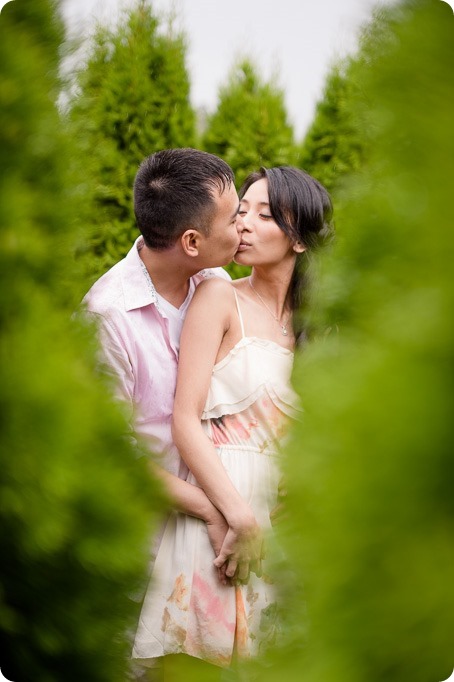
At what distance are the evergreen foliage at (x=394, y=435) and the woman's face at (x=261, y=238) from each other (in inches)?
89.5

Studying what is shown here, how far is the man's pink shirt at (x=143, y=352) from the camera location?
105 inches

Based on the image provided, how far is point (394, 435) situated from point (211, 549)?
220 cm

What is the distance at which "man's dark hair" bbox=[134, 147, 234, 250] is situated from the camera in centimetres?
297

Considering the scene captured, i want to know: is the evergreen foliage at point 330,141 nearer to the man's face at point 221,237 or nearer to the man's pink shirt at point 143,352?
the man's face at point 221,237

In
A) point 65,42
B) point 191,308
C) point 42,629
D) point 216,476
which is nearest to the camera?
point 42,629

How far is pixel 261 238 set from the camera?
295 cm

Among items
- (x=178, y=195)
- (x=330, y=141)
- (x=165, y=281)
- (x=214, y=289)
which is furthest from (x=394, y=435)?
(x=330, y=141)

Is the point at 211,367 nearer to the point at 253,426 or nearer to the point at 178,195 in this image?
the point at 253,426

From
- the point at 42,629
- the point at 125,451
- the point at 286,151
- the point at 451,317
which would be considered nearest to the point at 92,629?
the point at 42,629

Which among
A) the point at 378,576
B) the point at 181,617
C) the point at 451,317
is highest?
the point at 451,317

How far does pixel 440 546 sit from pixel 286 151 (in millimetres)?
6423

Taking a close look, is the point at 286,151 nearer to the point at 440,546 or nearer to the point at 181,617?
the point at 181,617

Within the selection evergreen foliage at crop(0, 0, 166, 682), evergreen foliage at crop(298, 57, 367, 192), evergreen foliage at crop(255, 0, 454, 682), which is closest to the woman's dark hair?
evergreen foliage at crop(0, 0, 166, 682)

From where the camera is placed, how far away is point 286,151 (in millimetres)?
6668
